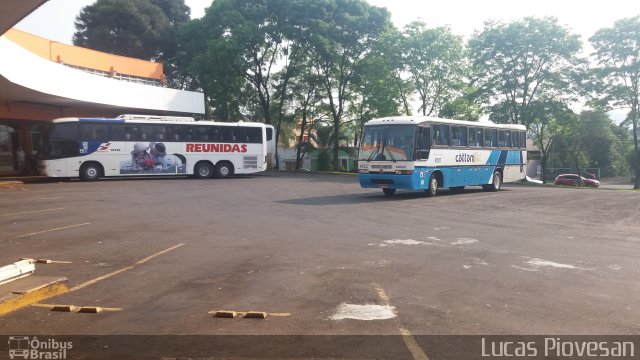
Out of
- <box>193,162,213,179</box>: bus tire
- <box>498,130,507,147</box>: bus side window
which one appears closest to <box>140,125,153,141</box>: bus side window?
<box>193,162,213,179</box>: bus tire

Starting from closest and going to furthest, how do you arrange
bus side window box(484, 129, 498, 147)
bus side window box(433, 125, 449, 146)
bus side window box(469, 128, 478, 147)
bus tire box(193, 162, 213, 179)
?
1. bus side window box(433, 125, 449, 146)
2. bus side window box(469, 128, 478, 147)
3. bus side window box(484, 129, 498, 147)
4. bus tire box(193, 162, 213, 179)

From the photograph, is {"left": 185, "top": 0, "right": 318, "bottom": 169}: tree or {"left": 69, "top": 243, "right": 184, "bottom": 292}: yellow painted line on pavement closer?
{"left": 69, "top": 243, "right": 184, "bottom": 292}: yellow painted line on pavement

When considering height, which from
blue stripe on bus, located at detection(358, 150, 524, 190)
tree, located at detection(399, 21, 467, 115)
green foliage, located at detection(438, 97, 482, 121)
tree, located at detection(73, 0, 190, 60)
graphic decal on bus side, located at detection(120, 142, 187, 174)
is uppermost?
tree, located at detection(73, 0, 190, 60)

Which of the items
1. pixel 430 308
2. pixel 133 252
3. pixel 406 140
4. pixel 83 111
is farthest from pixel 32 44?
pixel 430 308

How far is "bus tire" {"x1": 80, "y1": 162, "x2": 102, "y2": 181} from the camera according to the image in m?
26.3

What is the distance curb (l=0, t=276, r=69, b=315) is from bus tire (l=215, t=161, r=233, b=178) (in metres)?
23.7

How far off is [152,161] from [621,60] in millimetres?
33311

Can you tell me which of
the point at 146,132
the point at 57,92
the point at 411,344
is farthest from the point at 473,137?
the point at 57,92

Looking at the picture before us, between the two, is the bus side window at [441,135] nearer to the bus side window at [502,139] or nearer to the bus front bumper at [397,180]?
the bus front bumper at [397,180]

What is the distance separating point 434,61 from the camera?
36.6 m

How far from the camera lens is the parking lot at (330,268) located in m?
5.20

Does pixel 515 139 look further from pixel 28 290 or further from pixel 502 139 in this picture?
pixel 28 290

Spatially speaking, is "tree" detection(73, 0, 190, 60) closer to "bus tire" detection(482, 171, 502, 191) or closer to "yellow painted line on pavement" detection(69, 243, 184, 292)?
"bus tire" detection(482, 171, 502, 191)

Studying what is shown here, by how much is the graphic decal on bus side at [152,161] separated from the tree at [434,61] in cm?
1855
